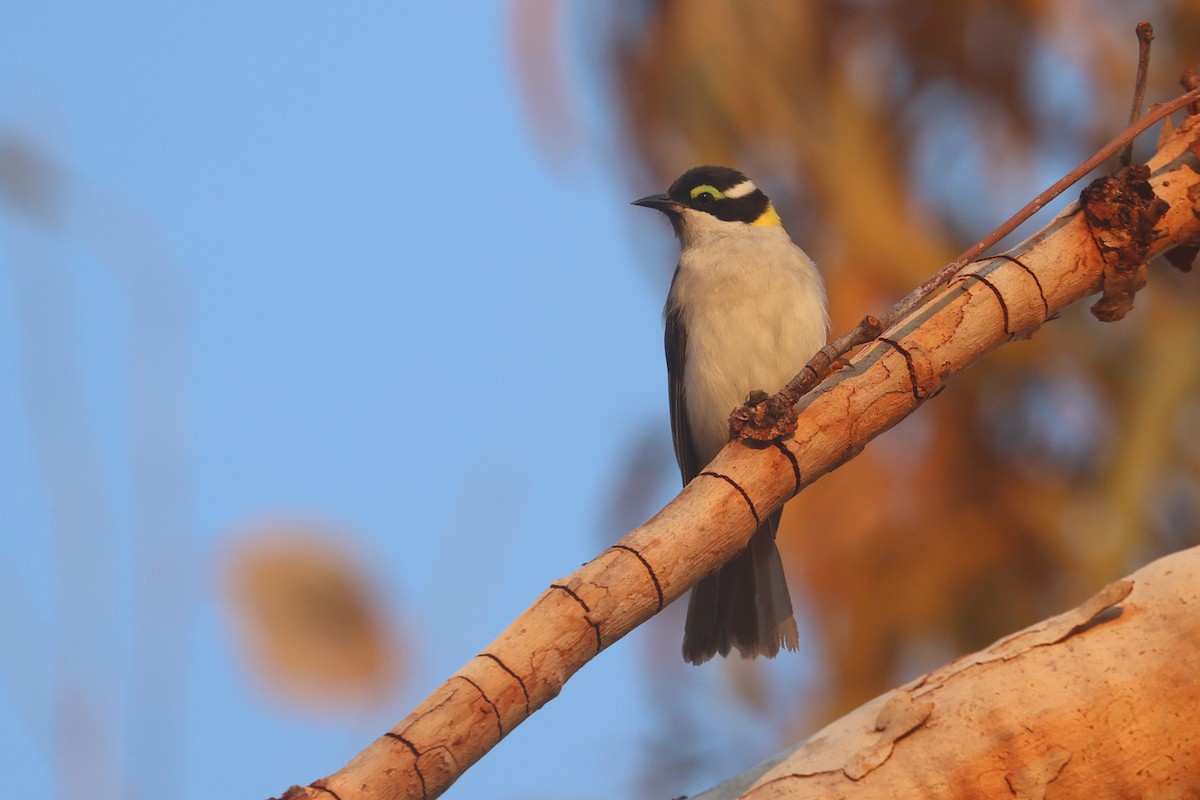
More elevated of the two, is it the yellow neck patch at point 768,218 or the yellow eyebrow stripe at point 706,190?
the yellow eyebrow stripe at point 706,190

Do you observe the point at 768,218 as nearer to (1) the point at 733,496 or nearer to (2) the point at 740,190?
(2) the point at 740,190

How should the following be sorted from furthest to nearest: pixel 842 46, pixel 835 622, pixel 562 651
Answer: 1. pixel 842 46
2. pixel 835 622
3. pixel 562 651

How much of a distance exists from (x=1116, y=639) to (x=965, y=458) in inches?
174

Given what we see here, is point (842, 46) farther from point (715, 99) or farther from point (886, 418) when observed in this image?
point (886, 418)

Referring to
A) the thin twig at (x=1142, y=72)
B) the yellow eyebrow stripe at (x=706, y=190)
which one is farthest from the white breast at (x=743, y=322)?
the thin twig at (x=1142, y=72)

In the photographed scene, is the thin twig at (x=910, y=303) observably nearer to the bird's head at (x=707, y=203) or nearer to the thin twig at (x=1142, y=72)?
the thin twig at (x=1142, y=72)

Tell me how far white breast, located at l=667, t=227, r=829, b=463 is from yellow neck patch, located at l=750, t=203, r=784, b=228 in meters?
0.52

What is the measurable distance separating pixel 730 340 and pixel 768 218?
1146 mm

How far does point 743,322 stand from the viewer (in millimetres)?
5297

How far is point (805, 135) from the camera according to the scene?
7.89m

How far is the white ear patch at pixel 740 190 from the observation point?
20.1 feet

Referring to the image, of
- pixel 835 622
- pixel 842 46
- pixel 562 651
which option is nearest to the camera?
pixel 562 651

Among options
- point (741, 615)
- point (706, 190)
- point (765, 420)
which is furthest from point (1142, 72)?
point (706, 190)

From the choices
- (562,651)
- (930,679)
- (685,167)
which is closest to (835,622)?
(685,167)
